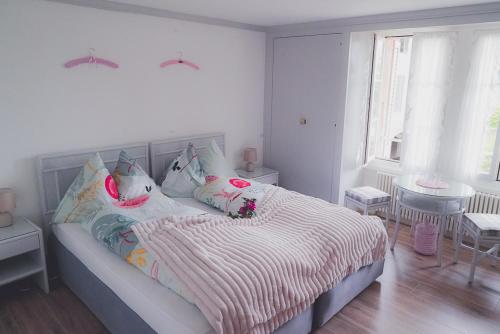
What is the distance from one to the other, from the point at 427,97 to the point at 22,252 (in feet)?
13.9

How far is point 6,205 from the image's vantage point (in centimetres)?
267

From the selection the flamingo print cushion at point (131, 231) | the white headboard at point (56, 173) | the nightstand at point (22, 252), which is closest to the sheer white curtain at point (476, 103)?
the flamingo print cushion at point (131, 231)

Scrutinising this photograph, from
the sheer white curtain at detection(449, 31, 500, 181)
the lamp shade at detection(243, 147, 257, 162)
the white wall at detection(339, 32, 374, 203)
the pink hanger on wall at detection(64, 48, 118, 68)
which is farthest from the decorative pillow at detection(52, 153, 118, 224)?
the sheer white curtain at detection(449, 31, 500, 181)

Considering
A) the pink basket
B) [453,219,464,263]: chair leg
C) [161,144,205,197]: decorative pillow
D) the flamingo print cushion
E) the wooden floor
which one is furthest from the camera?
the pink basket

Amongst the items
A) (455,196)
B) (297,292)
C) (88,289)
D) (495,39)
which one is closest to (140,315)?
(88,289)

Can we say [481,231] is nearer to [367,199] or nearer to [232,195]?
[367,199]

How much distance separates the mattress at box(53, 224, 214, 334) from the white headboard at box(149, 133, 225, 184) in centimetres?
116

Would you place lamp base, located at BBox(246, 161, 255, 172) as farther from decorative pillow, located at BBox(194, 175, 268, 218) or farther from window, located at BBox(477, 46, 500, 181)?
window, located at BBox(477, 46, 500, 181)

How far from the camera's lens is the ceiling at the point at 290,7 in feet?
9.89

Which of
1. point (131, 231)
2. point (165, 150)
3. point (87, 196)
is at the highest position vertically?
point (165, 150)

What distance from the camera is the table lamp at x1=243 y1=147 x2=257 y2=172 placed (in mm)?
4547

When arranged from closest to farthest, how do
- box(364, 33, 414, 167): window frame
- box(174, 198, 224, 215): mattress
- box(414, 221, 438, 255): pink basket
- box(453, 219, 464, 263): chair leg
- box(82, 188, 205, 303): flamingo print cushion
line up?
box(82, 188, 205, 303): flamingo print cushion, box(174, 198, 224, 215): mattress, box(453, 219, 464, 263): chair leg, box(414, 221, 438, 255): pink basket, box(364, 33, 414, 167): window frame

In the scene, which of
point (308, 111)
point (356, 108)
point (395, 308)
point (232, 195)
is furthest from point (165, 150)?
point (395, 308)

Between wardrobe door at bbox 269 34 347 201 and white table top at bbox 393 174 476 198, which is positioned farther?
wardrobe door at bbox 269 34 347 201
